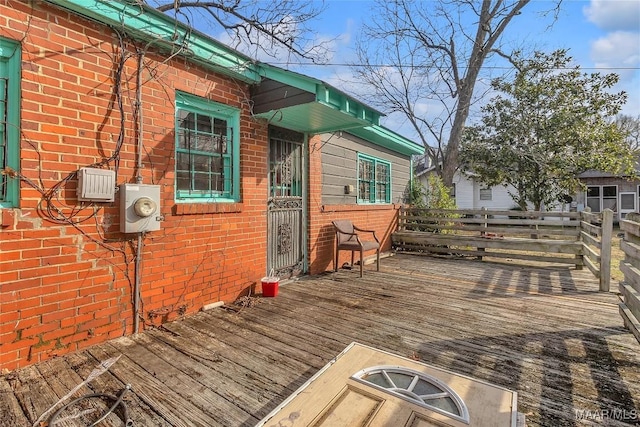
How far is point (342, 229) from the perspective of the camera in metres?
5.95

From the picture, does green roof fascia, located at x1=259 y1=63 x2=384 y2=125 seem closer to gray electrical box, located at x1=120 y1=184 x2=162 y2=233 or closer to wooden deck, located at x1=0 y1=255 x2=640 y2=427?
gray electrical box, located at x1=120 y1=184 x2=162 y2=233

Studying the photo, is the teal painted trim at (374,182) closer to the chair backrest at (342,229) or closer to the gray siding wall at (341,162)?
the gray siding wall at (341,162)

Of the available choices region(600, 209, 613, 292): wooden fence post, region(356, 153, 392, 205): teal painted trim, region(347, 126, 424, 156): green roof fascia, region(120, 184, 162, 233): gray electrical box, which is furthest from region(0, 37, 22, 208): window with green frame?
region(600, 209, 613, 292): wooden fence post

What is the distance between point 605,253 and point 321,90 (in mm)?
4857

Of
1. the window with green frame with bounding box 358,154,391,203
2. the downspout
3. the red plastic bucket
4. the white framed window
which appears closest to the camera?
the white framed window

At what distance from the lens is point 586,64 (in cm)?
986

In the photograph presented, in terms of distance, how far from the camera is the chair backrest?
5.78m

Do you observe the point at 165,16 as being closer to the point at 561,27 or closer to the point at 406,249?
the point at 406,249

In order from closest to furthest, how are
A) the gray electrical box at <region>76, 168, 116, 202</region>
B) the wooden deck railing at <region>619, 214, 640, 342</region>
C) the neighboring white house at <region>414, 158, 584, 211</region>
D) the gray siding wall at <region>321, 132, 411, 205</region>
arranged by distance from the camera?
the gray electrical box at <region>76, 168, 116, 202</region>
the wooden deck railing at <region>619, 214, 640, 342</region>
the gray siding wall at <region>321, 132, 411, 205</region>
the neighboring white house at <region>414, 158, 584, 211</region>

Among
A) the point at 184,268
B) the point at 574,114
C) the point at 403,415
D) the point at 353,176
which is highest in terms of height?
the point at 574,114

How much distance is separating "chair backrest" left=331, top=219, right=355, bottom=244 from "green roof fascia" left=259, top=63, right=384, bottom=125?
6.89 ft

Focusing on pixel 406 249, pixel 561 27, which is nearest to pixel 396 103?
pixel 561 27

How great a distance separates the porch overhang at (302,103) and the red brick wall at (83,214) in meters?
0.64

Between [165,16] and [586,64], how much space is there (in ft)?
40.4
